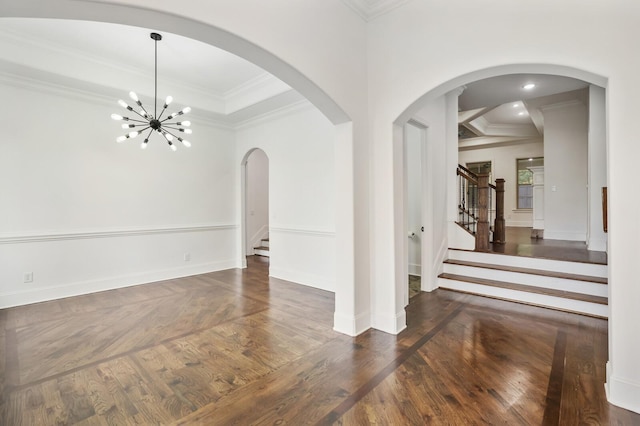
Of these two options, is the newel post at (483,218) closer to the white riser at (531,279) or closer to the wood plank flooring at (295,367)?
the white riser at (531,279)

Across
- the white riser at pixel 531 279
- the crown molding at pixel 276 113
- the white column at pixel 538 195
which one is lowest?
the white riser at pixel 531 279

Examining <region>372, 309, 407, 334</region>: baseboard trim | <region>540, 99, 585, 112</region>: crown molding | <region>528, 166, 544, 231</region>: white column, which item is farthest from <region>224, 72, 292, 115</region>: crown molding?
<region>528, 166, 544, 231</region>: white column

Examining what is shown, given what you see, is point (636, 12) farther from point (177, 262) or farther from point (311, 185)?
point (177, 262)

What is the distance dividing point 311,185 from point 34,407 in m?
3.98

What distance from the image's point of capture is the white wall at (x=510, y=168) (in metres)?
10.1

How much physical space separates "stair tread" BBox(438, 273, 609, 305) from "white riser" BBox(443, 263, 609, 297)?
6cm

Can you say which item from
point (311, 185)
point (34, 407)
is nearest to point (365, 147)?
point (311, 185)

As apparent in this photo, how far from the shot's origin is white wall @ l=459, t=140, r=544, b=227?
398 inches

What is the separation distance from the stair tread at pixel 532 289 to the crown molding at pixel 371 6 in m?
3.68

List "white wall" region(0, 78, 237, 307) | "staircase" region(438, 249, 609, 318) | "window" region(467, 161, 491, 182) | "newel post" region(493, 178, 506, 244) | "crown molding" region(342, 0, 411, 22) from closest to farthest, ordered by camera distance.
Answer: "crown molding" region(342, 0, 411, 22) → "staircase" region(438, 249, 609, 318) → "white wall" region(0, 78, 237, 307) → "newel post" region(493, 178, 506, 244) → "window" region(467, 161, 491, 182)

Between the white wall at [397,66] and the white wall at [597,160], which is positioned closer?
the white wall at [397,66]

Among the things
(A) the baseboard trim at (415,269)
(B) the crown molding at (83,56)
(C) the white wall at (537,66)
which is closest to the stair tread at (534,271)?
(A) the baseboard trim at (415,269)

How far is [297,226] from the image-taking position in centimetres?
536

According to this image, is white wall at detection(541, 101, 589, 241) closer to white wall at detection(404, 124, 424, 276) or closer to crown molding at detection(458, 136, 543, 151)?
crown molding at detection(458, 136, 543, 151)
